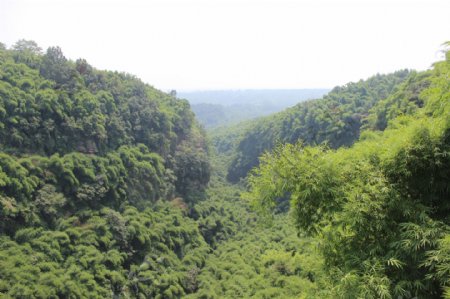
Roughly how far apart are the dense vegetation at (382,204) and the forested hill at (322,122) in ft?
115

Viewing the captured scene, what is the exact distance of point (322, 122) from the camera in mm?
44250

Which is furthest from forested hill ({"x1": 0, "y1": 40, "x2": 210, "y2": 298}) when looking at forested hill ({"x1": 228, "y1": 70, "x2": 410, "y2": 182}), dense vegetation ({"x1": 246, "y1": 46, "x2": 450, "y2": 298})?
forested hill ({"x1": 228, "y1": 70, "x2": 410, "y2": 182})

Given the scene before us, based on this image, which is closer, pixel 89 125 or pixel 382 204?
pixel 382 204

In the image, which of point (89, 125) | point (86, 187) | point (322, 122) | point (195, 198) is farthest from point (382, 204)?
point (322, 122)

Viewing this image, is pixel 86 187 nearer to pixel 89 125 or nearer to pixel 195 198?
pixel 89 125

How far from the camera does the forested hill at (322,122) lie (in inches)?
1622

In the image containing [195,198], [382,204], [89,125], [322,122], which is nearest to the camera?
[382,204]

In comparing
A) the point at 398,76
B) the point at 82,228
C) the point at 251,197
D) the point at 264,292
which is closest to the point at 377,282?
the point at 251,197

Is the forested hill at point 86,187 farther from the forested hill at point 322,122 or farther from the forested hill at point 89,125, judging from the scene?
the forested hill at point 322,122

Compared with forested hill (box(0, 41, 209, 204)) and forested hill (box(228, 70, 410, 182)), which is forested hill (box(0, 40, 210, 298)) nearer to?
forested hill (box(0, 41, 209, 204))

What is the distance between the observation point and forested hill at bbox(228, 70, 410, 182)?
4119 cm

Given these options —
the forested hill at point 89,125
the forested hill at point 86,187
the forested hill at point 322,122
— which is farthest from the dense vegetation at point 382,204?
the forested hill at point 322,122

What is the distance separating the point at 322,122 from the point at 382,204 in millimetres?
40463

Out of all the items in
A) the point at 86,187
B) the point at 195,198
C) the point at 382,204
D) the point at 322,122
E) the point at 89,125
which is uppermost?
the point at 89,125
